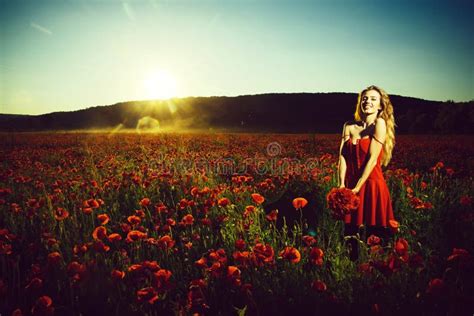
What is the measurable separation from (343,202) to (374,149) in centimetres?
75

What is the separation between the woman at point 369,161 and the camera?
Answer: 8.48 feet

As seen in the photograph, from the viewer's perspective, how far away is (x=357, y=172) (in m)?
2.68

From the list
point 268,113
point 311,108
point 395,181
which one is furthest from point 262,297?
point 311,108

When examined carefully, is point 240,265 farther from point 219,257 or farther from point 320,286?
point 320,286

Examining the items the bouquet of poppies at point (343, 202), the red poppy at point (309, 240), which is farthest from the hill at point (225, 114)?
the red poppy at point (309, 240)

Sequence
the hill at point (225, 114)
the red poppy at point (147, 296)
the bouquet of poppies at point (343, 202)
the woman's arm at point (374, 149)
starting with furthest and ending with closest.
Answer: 1. the hill at point (225, 114)
2. the woman's arm at point (374, 149)
3. the bouquet of poppies at point (343, 202)
4. the red poppy at point (147, 296)

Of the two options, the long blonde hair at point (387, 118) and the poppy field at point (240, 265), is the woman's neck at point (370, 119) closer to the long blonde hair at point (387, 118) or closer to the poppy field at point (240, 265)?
the long blonde hair at point (387, 118)

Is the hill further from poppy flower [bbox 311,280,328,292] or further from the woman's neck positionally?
poppy flower [bbox 311,280,328,292]

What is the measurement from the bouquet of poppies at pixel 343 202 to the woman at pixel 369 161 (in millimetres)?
480

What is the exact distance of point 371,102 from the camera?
2.69 m

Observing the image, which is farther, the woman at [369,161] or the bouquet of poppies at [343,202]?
the woman at [369,161]

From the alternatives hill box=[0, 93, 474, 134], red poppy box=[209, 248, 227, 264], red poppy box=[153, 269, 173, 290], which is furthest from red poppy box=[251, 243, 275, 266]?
hill box=[0, 93, 474, 134]

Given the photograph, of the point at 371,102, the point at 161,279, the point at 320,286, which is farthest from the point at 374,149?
the point at 161,279

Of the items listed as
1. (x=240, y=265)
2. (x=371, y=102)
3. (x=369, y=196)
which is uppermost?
(x=371, y=102)
